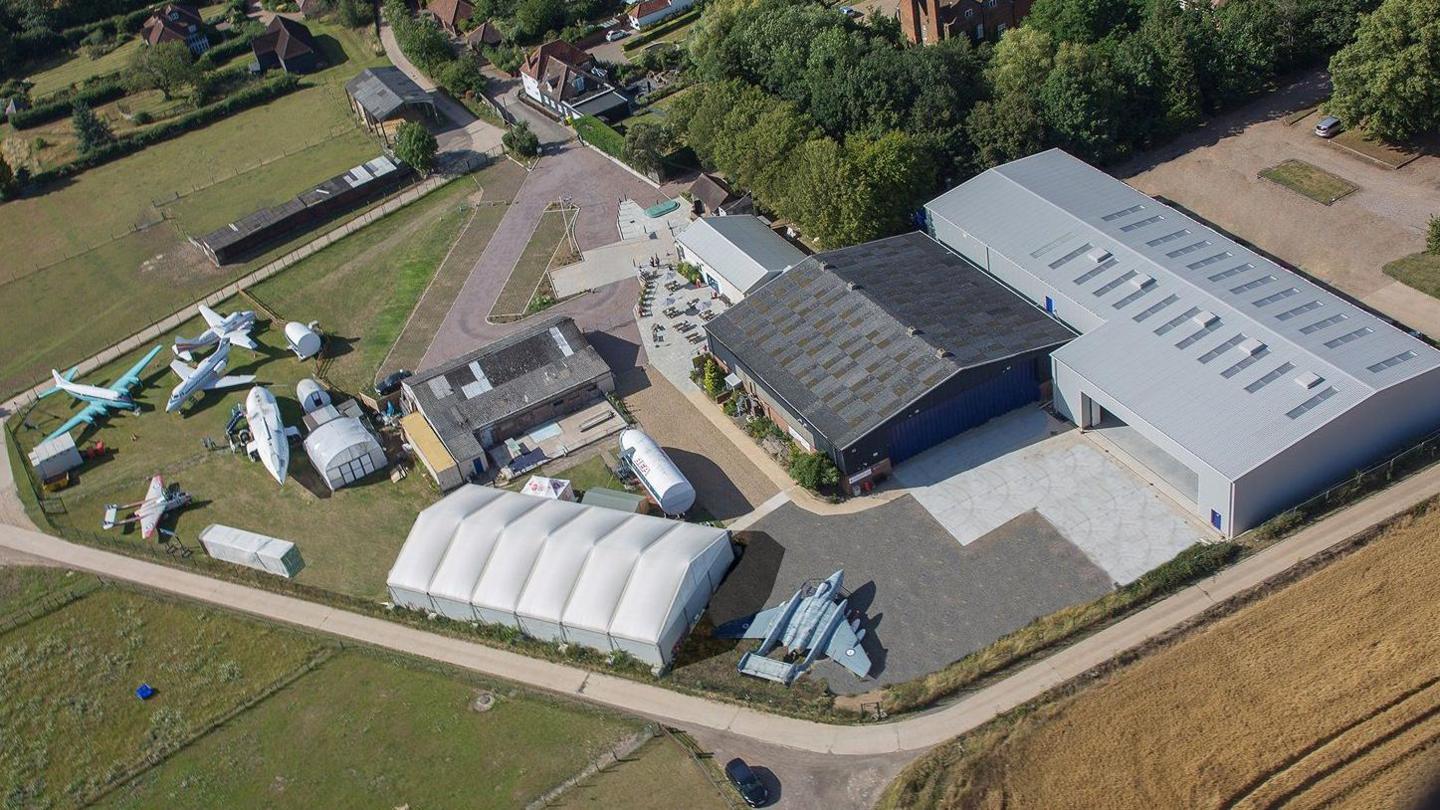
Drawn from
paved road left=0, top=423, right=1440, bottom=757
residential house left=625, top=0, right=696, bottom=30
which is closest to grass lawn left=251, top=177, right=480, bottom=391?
paved road left=0, top=423, right=1440, bottom=757

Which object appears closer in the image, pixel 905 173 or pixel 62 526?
pixel 62 526

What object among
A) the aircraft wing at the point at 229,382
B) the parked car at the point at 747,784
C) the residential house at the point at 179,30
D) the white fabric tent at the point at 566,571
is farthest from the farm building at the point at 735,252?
the residential house at the point at 179,30

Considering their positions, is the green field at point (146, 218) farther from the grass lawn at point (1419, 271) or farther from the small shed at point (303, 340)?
the grass lawn at point (1419, 271)

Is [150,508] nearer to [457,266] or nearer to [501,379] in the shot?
[501,379]

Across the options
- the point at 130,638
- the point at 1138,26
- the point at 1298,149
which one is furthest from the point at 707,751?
the point at 1138,26

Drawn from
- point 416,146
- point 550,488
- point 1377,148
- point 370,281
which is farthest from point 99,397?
point 1377,148

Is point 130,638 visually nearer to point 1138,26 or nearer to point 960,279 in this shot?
point 960,279

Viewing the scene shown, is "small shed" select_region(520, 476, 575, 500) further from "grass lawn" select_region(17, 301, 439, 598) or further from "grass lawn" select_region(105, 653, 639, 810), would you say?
"grass lawn" select_region(105, 653, 639, 810)
